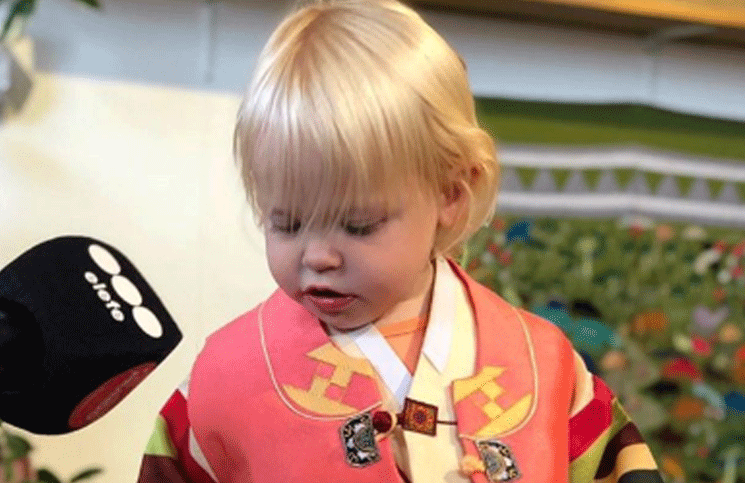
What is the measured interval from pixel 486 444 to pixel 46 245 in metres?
0.46

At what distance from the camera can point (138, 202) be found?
184 cm

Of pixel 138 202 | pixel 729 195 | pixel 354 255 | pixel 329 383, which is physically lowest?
pixel 729 195

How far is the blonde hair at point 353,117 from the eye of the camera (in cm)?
90

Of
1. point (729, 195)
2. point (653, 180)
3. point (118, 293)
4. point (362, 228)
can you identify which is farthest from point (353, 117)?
point (729, 195)

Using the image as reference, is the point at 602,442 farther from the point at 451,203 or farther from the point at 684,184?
the point at 684,184

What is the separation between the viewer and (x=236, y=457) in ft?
3.29

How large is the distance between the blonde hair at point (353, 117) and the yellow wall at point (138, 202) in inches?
34.5

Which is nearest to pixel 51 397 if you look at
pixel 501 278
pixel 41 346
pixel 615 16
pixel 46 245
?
pixel 41 346

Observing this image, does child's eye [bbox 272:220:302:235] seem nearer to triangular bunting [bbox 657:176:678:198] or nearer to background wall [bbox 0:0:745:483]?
background wall [bbox 0:0:745:483]

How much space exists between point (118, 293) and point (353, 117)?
12.6 inches

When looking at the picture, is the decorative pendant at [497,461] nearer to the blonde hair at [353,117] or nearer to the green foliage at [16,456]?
the blonde hair at [353,117]

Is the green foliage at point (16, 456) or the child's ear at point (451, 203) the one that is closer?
the child's ear at point (451, 203)

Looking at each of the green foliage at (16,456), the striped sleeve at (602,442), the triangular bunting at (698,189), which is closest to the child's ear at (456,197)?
the striped sleeve at (602,442)

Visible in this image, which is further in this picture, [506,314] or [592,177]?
[592,177]
